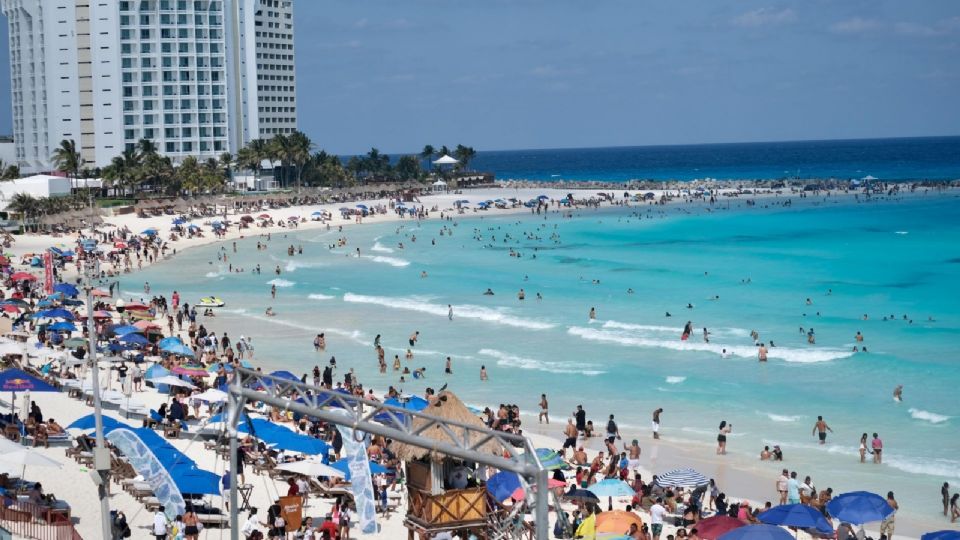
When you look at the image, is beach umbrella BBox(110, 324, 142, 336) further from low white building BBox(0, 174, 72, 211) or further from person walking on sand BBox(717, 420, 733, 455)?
low white building BBox(0, 174, 72, 211)

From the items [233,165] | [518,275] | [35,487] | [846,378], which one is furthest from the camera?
[233,165]

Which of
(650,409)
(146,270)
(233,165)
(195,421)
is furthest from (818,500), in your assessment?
(233,165)

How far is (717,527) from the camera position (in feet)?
64.1

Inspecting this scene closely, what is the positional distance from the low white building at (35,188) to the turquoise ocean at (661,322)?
1583 centimetres

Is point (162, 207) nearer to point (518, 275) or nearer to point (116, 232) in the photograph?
point (116, 232)

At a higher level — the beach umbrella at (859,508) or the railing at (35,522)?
the railing at (35,522)

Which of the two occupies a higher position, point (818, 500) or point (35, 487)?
point (35, 487)

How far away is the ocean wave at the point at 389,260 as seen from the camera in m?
69.9

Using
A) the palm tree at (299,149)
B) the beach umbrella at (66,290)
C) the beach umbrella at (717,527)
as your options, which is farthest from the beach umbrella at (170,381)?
the palm tree at (299,149)

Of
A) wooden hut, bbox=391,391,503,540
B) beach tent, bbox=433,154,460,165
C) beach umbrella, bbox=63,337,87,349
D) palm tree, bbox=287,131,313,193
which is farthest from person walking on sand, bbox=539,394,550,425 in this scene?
beach tent, bbox=433,154,460,165

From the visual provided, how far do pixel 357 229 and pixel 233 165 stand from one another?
32.4 m

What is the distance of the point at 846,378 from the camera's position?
37.2 meters

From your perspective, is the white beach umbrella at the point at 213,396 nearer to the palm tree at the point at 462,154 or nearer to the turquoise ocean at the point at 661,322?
the turquoise ocean at the point at 661,322

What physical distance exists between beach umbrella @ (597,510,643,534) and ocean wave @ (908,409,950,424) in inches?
608
